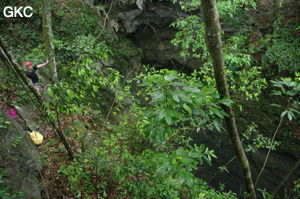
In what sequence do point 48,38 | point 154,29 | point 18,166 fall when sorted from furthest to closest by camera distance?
point 154,29, point 48,38, point 18,166

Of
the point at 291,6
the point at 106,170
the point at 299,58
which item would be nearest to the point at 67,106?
the point at 106,170

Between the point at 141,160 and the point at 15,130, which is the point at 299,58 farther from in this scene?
the point at 15,130

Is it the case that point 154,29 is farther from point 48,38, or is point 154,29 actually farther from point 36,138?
point 36,138

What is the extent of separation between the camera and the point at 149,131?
1.55 m

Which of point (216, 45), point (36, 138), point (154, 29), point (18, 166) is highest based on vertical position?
point (216, 45)

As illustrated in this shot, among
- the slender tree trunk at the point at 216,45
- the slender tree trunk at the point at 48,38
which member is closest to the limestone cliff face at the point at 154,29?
the slender tree trunk at the point at 48,38

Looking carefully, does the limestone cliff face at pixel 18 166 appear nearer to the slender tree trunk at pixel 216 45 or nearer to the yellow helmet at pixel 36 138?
the yellow helmet at pixel 36 138

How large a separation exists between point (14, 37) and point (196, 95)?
8.46m

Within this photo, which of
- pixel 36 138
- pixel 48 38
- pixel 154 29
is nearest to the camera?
pixel 36 138

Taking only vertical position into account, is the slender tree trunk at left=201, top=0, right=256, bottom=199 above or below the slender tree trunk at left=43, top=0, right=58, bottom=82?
above

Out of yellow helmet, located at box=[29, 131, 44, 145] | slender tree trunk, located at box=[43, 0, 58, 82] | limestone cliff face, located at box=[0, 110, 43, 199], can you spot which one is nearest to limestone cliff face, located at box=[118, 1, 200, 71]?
slender tree trunk, located at box=[43, 0, 58, 82]

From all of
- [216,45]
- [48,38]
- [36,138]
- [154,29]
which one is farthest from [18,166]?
[154,29]

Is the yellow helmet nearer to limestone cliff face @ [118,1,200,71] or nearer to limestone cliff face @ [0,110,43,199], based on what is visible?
limestone cliff face @ [0,110,43,199]

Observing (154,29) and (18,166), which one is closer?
(18,166)
